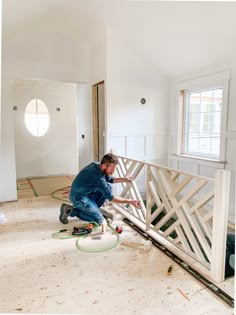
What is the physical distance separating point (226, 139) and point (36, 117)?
4607mm

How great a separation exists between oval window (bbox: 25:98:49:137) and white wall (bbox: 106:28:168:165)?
283cm

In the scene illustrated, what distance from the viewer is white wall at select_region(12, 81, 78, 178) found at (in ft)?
20.0

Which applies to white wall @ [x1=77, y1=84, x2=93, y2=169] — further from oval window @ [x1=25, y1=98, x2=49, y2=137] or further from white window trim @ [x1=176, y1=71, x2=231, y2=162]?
white window trim @ [x1=176, y1=71, x2=231, y2=162]

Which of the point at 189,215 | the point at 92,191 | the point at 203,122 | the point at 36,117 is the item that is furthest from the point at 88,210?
the point at 36,117

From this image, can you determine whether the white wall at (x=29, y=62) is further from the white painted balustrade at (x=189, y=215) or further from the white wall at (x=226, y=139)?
the white wall at (x=226, y=139)

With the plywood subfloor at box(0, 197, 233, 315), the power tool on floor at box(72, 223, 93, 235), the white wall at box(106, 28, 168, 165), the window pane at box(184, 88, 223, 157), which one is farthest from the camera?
the white wall at box(106, 28, 168, 165)

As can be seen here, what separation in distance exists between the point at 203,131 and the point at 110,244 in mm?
2536

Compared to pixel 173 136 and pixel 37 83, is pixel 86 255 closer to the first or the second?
pixel 173 136

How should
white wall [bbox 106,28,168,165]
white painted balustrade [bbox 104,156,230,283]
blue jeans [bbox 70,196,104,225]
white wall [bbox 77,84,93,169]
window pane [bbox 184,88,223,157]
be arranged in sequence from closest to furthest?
white painted balustrade [bbox 104,156,230,283]
blue jeans [bbox 70,196,104,225]
window pane [bbox 184,88,223,157]
white wall [bbox 106,28,168,165]
white wall [bbox 77,84,93,169]

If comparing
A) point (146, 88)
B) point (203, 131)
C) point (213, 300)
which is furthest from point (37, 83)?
point (213, 300)

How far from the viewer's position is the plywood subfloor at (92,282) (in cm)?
177

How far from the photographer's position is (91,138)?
4.99 m

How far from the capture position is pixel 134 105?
4.36m

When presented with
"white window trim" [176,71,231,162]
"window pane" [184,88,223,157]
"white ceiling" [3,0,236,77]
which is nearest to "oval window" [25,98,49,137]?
"white ceiling" [3,0,236,77]
